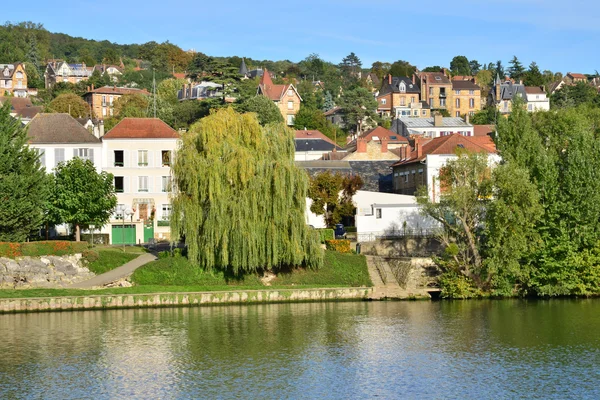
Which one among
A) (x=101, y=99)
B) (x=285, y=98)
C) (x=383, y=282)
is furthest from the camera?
(x=101, y=99)

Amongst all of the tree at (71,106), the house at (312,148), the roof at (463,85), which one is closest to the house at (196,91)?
the tree at (71,106)

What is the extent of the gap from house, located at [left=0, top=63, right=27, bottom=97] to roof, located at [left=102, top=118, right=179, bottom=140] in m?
95.8

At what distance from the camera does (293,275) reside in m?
49.4

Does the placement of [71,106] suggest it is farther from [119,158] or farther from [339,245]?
[339,245]

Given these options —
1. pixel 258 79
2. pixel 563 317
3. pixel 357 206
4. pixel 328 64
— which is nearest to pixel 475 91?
pixel 258 79

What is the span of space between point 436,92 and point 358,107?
20395mm

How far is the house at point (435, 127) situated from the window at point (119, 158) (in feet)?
156

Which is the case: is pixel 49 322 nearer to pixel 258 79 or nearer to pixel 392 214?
pixel 392 214

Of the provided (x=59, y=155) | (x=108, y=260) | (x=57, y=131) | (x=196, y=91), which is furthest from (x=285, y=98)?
(x=108, y=260)

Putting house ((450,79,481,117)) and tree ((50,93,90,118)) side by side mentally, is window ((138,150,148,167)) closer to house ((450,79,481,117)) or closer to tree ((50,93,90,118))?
tree ((50,93,90,118))

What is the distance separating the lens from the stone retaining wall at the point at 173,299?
45.0m

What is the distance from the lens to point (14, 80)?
154 metres

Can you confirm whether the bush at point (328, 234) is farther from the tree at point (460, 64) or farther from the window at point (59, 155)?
the tree at point (460, 64)

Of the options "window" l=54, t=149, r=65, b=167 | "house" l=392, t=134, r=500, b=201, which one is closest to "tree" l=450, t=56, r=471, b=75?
"house" l=392, t=134, r=500, b=201
